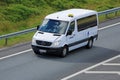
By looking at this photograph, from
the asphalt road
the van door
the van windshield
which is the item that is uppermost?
the van windshield

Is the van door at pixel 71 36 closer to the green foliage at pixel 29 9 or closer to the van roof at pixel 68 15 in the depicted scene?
the van roof at pixel 68 15

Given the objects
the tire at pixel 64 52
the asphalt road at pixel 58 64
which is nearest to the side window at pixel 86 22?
the asphalt road at pixel 58 64

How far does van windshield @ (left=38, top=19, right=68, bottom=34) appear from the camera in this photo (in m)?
23.8

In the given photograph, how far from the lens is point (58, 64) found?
22.5 meters

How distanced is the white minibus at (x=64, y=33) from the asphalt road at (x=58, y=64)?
0.47 metres

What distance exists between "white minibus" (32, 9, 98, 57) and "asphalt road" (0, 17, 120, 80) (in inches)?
18.4

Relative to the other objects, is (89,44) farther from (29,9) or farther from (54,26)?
(29,9)

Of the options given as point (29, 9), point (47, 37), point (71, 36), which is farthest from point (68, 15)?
point (29, 9)

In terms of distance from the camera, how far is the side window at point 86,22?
24923 millimetres

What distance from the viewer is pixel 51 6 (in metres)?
37.3

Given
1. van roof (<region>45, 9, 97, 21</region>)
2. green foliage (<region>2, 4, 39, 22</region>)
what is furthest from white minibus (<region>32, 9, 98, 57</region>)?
green foliage (<region>2, 4, 39, 22</region>)

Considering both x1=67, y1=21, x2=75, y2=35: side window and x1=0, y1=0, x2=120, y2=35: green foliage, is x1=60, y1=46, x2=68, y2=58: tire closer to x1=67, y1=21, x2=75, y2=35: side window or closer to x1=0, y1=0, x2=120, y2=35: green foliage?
x1=67, y1=21, x2=75, y2=35: side window

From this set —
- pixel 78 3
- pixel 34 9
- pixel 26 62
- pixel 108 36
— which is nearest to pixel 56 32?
pixel 26 62

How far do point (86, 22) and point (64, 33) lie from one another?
7.59ft
